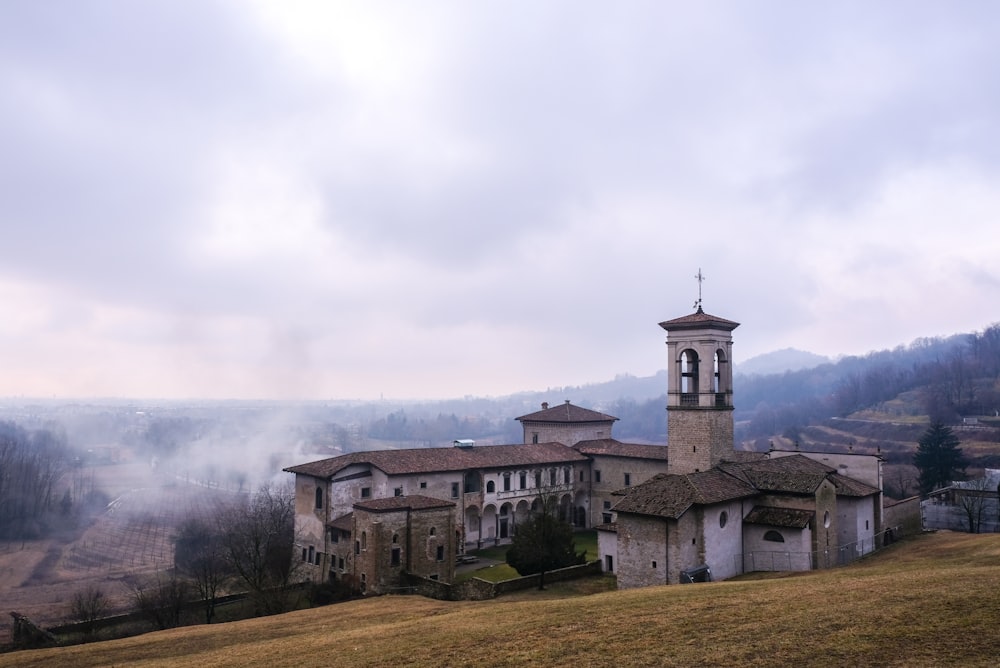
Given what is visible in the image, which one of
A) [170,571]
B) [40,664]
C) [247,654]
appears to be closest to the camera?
[247,654]

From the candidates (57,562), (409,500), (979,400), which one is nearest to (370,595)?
(409,500)

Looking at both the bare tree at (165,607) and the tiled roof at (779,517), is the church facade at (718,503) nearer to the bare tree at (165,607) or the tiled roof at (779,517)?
the tiled roof at (779,517)

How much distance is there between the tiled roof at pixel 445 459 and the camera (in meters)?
43.7

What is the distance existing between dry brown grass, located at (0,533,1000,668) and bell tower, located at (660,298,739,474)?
13.7m

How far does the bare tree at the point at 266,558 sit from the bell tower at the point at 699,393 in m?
22.9

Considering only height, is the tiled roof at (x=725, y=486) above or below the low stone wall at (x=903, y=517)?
above

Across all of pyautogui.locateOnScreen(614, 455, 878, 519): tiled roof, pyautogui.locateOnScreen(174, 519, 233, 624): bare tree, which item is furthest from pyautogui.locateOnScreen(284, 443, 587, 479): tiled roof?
pyautogui.locateOnScreen(614, 455, 878, 519): tiled roof

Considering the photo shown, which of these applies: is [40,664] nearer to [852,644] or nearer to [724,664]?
[724,664]

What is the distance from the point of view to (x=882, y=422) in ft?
427

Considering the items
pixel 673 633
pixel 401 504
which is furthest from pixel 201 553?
pixel 673 633

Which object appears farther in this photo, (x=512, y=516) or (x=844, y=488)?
(x=512, y=516)

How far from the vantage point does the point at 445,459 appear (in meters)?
47.3

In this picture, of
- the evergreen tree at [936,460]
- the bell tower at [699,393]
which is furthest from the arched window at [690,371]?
the evergreen tree at [936,460]

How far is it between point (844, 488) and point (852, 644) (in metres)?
24.2
